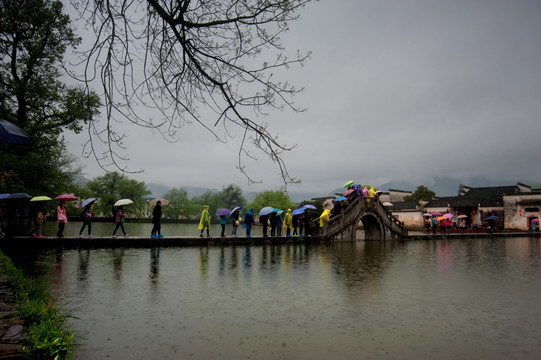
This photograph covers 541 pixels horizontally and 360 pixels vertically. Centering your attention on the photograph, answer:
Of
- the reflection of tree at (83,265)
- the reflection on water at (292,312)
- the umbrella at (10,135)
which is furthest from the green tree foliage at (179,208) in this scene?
the umbrella at (10,135)

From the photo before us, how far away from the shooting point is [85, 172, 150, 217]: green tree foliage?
68.0 metres

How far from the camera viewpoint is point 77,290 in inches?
258

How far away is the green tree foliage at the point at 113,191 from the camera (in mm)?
68000

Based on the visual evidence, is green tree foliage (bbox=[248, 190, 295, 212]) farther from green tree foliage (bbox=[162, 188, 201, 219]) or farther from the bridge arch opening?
the bridge arch opening

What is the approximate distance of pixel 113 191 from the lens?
72.4 metres

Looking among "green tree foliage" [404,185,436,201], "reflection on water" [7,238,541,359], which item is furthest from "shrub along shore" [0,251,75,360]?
"green tree foliage" [404,185,436,201]

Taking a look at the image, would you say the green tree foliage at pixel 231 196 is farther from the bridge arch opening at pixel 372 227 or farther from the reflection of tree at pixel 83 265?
the reflection of tree at pixel 83 265

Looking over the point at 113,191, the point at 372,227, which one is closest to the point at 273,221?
the point at 372,227

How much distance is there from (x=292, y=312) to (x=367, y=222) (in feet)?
77.6

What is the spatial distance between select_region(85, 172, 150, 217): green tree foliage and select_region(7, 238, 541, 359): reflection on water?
63.1 metres

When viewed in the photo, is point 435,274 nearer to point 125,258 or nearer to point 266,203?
point 125,258

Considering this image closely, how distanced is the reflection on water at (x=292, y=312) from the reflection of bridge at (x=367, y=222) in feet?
44.0

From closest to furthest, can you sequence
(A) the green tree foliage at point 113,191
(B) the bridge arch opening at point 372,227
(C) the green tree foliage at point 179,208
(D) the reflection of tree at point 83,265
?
(D) the reflection of tree at point 83,265
(B) the bridge arch opening at point 372,227
(A) the green tree foliage at point 113,191
(C) the green tree foliage at point 179,208

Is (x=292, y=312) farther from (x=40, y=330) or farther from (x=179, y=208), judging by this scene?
(x=179, y=208)
